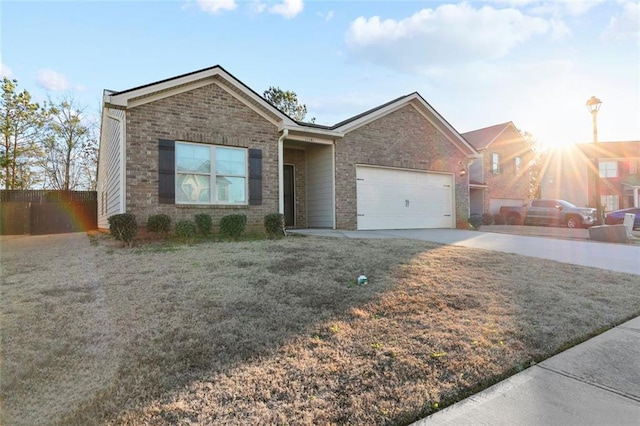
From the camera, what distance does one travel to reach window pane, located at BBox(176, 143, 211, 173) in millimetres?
8977

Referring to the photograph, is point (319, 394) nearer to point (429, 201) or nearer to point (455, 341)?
point (455, 341)

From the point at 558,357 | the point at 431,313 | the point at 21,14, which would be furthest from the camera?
the point at 21,14

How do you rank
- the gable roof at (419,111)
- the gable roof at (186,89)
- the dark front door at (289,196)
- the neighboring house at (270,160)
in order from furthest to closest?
the dark front door at (289,196) < the gable roof at (419,111) < the neighboring house at (270,160) < the gable roof at (186,89)

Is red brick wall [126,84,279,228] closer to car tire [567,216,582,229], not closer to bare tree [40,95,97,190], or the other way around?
car tire [567,216,582,229]

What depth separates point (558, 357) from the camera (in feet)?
9.15

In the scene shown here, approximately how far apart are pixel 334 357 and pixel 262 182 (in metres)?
7.85

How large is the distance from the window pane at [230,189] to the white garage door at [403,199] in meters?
4.26

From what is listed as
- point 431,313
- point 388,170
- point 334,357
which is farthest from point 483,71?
point 334,357

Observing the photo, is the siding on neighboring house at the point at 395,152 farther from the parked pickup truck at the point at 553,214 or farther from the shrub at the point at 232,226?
the parked pickup truck at the point at 553,214

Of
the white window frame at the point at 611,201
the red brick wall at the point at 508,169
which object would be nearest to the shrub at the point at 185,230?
the red brick wall at the point at 508,169

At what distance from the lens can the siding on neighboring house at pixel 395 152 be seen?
11914 mm

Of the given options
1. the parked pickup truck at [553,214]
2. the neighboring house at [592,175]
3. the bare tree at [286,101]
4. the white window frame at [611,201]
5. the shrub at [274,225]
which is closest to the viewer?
the shrub at [274,225]

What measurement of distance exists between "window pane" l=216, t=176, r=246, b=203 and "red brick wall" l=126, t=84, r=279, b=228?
0.77 feet

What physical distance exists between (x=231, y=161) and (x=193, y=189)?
50.3 inches
